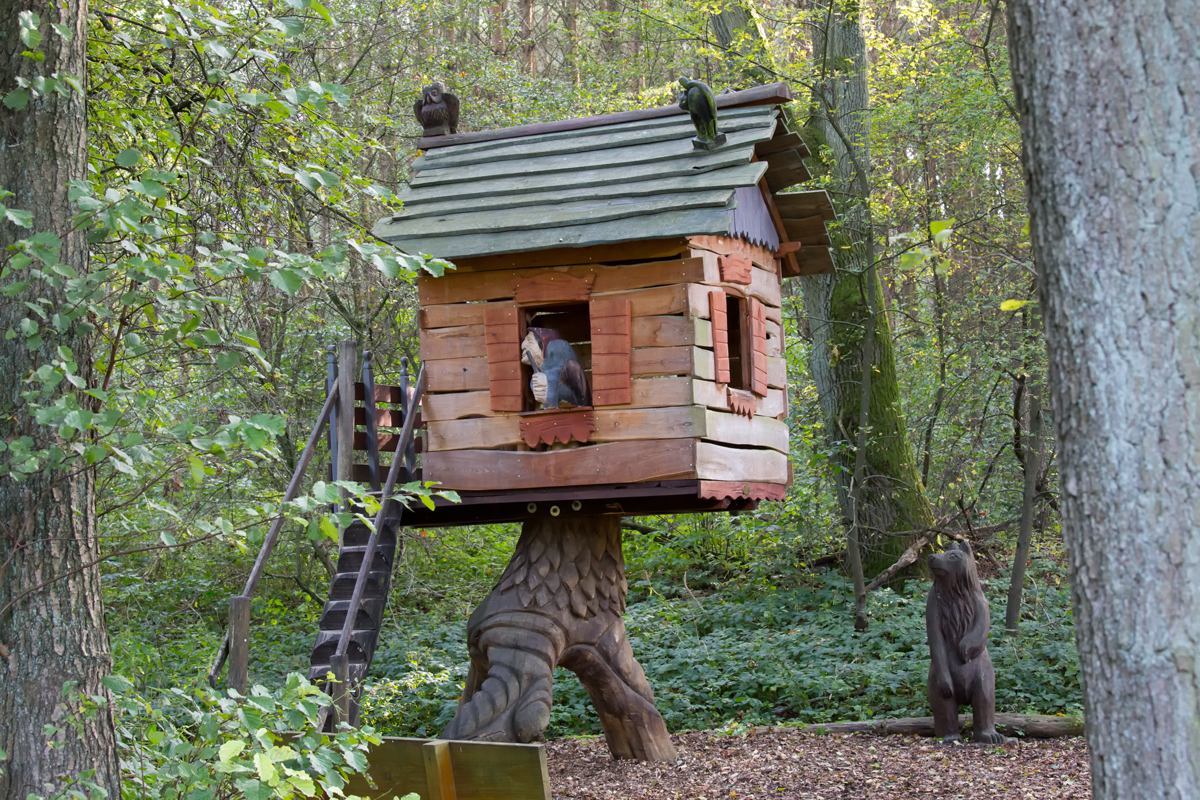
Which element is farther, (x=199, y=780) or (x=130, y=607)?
(x=130, y=607)

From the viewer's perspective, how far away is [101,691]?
11.4 ft

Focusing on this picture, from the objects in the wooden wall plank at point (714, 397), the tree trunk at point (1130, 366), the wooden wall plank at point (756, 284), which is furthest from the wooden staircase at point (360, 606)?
the tree trunk at point (1130, 366)

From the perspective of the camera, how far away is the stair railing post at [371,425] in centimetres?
738

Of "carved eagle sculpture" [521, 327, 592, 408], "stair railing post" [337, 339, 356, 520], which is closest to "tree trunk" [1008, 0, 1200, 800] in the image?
"carved eagle sculpture" [521, 327, 592, 408]

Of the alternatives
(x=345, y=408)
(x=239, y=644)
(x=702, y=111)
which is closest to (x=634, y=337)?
(x=702, y=111)

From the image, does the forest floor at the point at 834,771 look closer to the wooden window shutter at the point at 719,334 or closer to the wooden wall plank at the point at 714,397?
the wooden wall plank at the point at 714,397

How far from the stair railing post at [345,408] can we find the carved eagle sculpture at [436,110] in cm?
179

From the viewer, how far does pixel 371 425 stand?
7.45 m

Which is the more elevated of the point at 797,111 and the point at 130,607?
the point at 797,111

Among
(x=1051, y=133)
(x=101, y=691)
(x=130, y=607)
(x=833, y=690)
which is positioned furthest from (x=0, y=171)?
(x=130, y=607)

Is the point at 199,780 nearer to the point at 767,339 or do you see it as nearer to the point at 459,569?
the point at 767,339

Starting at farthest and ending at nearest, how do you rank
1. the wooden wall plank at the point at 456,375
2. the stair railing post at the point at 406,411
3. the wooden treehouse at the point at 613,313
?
the stair railing post at the point at 406,411
the wooden wall plank at the point at 456,375
the wooden treehouse at the point at 613,313

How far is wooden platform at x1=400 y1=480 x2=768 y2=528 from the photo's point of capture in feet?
19.8

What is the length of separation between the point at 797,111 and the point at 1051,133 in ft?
33.9
